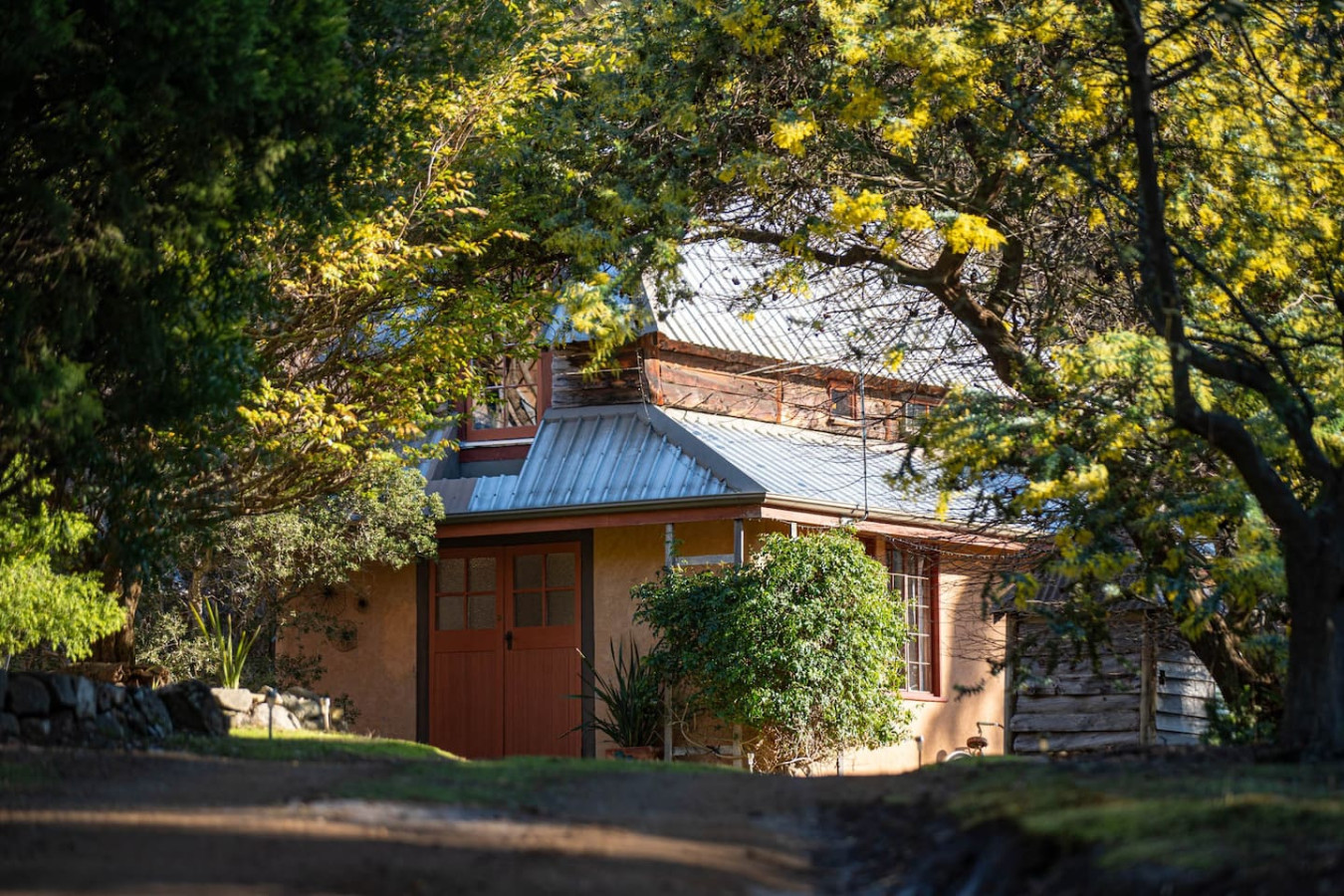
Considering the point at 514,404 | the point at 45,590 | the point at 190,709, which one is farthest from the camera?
the point at 514,404

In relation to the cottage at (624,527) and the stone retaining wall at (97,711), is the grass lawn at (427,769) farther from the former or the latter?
the cottage at (624,527)

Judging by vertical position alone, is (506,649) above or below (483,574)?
below

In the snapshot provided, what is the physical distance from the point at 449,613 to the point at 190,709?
7.35 meters

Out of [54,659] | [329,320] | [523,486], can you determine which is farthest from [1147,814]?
[54,659]

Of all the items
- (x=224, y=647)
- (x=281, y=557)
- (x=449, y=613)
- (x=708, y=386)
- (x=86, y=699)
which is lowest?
(x=86, y=699)

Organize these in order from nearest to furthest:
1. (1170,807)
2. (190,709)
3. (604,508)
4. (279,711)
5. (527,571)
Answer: (1170,807) < (190,709) < (279,711) < (604,508) < (527,571)

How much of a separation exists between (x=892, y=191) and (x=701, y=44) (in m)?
2.23

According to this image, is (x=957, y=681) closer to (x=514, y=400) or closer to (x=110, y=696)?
(x=514, y=400)

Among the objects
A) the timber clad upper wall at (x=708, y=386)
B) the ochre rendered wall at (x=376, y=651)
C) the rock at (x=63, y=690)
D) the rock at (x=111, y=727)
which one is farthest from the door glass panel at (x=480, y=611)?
the rock at (x=63, y=690)

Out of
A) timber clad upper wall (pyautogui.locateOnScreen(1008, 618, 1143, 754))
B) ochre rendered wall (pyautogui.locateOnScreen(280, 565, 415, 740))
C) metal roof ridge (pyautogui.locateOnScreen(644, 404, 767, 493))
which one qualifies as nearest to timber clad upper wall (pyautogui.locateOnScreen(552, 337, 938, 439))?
metal roof ridge (pyautogui.locateOnScreen(644, 404, 767, 493))

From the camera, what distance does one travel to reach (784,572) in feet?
51.0

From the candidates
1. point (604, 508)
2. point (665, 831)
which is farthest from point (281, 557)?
point (665, 831)

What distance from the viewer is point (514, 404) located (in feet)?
66.6

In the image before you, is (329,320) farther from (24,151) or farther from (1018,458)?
(1018,458)
